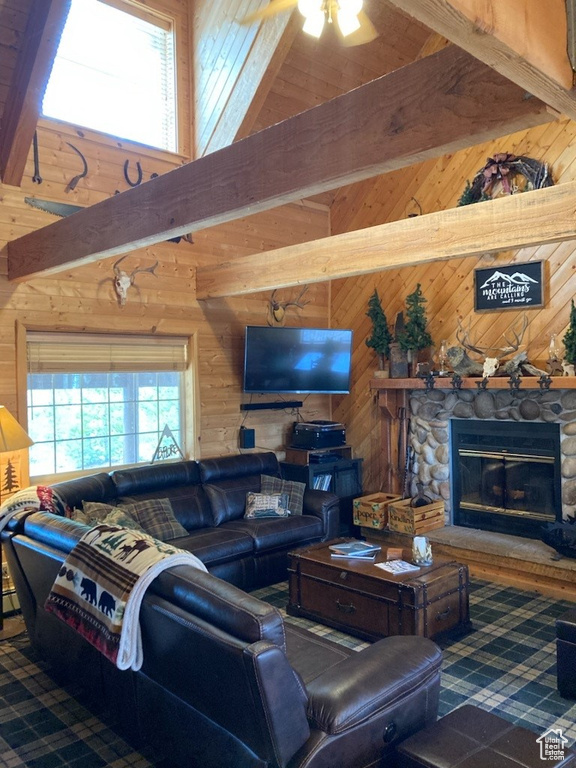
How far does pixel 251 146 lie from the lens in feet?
7.93

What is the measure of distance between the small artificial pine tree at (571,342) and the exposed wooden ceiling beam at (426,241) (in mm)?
1564

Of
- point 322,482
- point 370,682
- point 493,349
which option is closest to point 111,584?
point 370,682

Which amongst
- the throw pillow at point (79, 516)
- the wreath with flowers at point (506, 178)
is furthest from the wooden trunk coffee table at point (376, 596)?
the wreath with flowers at point (506, 178)

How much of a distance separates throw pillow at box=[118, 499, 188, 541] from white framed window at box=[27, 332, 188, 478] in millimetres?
781

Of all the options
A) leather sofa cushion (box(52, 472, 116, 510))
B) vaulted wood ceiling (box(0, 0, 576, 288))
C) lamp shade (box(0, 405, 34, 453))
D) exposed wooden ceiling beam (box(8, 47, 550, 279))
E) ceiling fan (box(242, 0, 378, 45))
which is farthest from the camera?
leather sofa cushion (box(52, 472, 116, 510))

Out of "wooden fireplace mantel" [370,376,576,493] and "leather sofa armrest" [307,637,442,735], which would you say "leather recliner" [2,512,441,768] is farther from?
"wooden fireplace mantel" [370,376,576,493]

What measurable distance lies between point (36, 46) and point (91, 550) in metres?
3.25

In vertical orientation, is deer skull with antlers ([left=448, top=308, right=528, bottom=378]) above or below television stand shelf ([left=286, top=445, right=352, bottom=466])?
above

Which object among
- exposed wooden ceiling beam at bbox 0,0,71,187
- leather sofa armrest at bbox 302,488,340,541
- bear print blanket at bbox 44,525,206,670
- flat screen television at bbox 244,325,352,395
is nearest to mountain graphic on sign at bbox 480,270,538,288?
flat screen television at bbox 244,325,352,395

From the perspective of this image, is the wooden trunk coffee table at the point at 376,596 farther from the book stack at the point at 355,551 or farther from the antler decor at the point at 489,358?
the antler decor at the point at 489,358

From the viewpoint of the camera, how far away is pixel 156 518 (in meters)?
4.37

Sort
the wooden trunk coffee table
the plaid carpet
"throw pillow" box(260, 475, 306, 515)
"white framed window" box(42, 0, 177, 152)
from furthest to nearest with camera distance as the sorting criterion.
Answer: "throw pillow" box(260, 475, 306, 515) < "white framed window" box(42, 0, 177, 152) < the wooden trunk coffee table < the plaid carpet

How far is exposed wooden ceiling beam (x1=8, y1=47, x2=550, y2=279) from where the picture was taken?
5.72ft

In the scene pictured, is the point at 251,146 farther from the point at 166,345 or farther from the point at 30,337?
the point at 166,345
